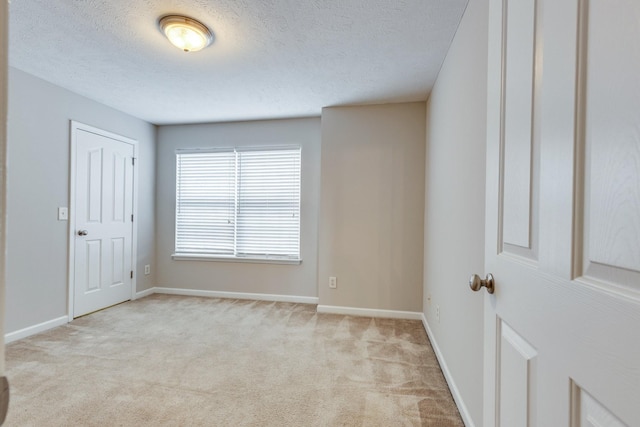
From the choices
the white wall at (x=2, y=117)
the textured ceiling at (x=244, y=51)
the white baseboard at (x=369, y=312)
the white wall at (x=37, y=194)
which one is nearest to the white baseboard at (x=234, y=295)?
the white baseboard at (x=369, y=312)

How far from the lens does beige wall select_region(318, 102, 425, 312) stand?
3.27 m

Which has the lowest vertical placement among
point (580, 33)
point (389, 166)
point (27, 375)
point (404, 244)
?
point (27, 375)

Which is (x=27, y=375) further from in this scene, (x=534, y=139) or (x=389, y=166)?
(x=389, y=166)

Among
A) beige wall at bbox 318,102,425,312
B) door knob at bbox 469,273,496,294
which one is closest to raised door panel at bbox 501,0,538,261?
door knob at bbox 469,273,496,294

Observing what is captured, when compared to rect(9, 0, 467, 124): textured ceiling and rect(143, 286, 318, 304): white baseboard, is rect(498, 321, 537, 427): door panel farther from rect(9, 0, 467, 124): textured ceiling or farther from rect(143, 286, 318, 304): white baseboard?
rect(143, 286, 318, 304): white baseboard

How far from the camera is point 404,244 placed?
3.29 m

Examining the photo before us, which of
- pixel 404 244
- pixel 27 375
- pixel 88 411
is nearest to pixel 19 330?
pixel 27 375

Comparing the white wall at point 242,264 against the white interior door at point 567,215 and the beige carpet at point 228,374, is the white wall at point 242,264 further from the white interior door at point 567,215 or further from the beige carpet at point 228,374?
the white interior door at point 567,215

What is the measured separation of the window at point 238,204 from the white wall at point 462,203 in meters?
1.92

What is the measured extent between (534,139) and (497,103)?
0.87ft

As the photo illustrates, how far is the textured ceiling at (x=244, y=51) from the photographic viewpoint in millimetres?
1812

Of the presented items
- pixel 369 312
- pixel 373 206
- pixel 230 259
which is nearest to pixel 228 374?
pixel 369 312

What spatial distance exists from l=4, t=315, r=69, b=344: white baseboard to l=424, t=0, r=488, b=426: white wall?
11.9ft

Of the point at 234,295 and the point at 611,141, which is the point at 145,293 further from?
the point at 611,141
